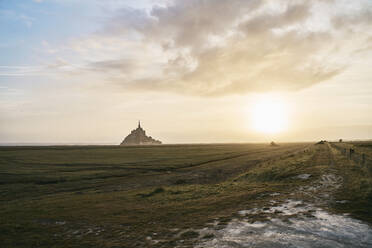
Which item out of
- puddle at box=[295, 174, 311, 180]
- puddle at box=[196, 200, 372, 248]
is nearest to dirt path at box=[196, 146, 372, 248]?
puddle at box=[196, 200, 372, 248]

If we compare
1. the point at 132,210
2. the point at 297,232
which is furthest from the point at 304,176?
the point at 132,210

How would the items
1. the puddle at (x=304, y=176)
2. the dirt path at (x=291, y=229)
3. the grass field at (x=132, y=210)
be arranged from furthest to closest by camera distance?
1. the puddle at (x=304, y=176)
2. the grass field at (x=132, y=210)
3. the dirt path at (x=291, y=229)

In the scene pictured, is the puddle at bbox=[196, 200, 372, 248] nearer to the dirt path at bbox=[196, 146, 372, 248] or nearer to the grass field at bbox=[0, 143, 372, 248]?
the dirt path at bbox=[196, 146, 372, 248]

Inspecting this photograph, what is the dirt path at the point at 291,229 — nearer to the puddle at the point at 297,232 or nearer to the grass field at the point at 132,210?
the puddle at the point at 297,232

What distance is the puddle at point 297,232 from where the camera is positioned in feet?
35.9

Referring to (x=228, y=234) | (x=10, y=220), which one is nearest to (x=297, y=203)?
(x=228, y=234)

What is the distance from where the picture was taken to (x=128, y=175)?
41.8m

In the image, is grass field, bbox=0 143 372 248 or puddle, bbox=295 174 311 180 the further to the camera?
puddle, bbox=295 174 311 180

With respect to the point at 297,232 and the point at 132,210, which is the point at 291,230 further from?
the point at 132,210

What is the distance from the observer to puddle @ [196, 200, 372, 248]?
10.9 meters

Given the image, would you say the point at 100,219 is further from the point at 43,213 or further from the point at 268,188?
the point at 268,188

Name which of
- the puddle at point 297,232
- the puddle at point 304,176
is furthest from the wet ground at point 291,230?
the puddle at point 304,176

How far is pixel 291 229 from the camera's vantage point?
12.7 meters

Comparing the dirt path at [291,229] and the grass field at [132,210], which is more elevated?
the dirt path at [291,229]
